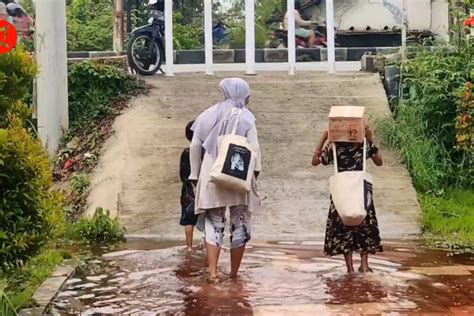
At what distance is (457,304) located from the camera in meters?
5.92

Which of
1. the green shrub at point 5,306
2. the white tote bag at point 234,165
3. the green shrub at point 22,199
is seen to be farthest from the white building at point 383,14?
the green shrub at point 5,306

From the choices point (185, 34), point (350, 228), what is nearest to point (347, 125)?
point (350, 228)

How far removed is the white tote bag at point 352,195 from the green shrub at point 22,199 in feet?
7.45

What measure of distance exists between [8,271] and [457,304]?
3.10 m

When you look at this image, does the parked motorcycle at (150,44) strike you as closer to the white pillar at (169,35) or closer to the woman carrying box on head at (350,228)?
the white pillar at (169,35)

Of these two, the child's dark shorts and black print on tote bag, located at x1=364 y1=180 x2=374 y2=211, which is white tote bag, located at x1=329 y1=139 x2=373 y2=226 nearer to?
black print on tote bag, located at x1=364 y1=180 x2=374 y2=211

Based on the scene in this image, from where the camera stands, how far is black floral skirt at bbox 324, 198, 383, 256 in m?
6.82

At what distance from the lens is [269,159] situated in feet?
34.6

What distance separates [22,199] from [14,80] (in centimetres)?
86

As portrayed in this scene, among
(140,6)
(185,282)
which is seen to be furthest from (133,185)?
(140,6)

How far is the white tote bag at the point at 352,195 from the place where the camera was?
659 cm

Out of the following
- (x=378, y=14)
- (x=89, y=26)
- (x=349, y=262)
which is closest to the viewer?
(x=349, y=262)

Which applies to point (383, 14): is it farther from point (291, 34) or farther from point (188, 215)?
point (188, 215)

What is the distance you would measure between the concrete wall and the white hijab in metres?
12.0
